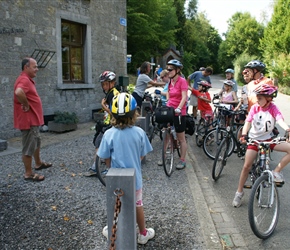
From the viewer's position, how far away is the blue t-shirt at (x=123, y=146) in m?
3.06

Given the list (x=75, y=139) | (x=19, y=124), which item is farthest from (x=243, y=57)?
(x=19, y=124)

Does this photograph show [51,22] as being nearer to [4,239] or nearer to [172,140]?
[172,140]


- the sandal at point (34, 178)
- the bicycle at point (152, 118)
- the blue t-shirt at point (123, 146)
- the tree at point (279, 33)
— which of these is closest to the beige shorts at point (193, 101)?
the bicycle at point (152, 118)

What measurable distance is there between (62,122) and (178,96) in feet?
14.2

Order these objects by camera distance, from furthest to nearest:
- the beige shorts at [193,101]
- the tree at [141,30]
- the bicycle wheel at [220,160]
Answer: the tree at [141,30], the beige shorts at [193,101], the bicycle wheel at [220,160]

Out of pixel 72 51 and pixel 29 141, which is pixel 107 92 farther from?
pixel 72 51

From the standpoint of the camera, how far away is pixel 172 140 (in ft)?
18.9

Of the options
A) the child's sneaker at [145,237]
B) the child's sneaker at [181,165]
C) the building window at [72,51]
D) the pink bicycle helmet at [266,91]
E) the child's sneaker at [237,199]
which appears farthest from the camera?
the building window at [72,51]

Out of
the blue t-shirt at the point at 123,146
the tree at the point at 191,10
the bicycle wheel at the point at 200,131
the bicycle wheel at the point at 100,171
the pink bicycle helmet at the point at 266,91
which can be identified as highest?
the tree at the point at 191,10

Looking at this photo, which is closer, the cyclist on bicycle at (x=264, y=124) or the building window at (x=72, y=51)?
the cyclist on bicycle at (x=264, y=124)

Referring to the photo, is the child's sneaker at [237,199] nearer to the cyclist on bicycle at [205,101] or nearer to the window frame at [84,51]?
the cyclist on bicycle at [205,101]

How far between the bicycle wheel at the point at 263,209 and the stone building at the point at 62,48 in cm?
650

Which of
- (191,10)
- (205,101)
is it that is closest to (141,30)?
(205,101)

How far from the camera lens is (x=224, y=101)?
7.29 meters
